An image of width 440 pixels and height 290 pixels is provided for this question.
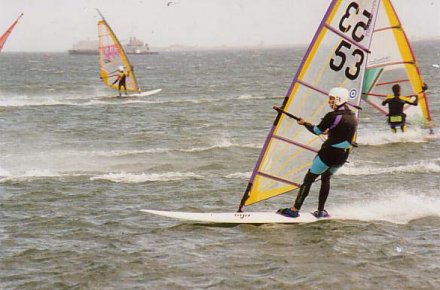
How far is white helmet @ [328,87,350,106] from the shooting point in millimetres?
9359

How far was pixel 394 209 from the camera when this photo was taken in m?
11.9

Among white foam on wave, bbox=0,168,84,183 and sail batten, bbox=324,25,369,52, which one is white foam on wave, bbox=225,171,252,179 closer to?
white foam on wave, bbox=0,168,84,183

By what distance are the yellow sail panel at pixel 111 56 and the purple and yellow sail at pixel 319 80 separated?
29356 mm

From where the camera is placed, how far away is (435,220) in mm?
11148

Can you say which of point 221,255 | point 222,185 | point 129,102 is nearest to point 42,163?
point 222,185

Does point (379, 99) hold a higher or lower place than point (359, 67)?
lower

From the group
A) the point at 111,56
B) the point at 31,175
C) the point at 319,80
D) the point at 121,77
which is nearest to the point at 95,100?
the point at 121,77

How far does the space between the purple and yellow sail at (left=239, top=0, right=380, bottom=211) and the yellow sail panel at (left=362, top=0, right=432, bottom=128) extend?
10.2 m

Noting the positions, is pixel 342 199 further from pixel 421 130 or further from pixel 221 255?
pixel 421 130

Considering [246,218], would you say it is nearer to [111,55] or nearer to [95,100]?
[95,100]

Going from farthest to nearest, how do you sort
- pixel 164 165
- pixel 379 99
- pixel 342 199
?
pixel 379 99 → pixel 164 165 → pixel 342 199

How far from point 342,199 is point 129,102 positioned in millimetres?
25080

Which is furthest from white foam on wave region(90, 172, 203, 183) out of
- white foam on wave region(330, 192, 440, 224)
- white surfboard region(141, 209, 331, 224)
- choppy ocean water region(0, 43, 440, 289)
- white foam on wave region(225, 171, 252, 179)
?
white foam on wave region(330, 192, 440, 224)

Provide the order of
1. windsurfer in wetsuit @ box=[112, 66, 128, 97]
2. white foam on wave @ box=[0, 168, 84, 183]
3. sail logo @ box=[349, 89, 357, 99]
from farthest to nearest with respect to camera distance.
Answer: windsurfer in wetsuit @ box=[112, 66, 128, 97], white foam on wave @ box=[0, 168, 84, 183], sail logo @ box=[349, 89, 357, 99]
